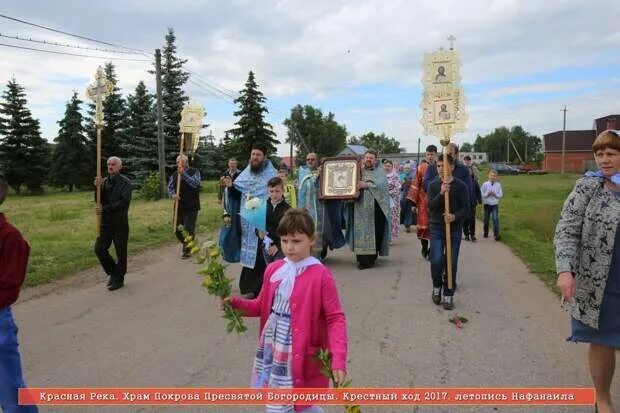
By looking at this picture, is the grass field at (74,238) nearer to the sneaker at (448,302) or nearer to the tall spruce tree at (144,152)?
the sneaker at (448,302)

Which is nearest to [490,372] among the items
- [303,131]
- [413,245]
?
[413,245]

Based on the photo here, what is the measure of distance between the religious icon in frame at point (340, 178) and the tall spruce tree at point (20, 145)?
1828 inches

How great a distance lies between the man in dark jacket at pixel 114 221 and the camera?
7.61 meters

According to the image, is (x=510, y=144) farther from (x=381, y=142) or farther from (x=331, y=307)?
(x=331, y=307)

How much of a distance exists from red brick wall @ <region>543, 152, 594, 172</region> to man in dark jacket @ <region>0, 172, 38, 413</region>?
91028 mm

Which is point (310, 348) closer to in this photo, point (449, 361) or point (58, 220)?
point (449, 361)

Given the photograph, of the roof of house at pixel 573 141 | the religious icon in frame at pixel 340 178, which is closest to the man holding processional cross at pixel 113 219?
the religious icon in frame at pixel 340 178

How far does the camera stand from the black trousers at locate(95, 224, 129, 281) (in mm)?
7613

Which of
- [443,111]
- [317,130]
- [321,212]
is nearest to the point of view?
[443,111]

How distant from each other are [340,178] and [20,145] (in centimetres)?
4807

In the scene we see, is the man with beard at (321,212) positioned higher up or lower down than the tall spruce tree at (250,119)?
lower down

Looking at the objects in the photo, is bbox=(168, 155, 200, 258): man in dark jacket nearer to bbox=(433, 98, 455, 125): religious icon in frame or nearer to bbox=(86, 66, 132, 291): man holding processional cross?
bbox=(86, 66, 132, 291): man holding processional cross

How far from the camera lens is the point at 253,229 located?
276 inches

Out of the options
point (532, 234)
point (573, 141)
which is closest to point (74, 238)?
point (532, 234)
